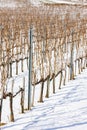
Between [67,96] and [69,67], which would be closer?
[67,96]

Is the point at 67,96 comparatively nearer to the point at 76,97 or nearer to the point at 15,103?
the point at 76,97

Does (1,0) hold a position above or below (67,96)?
above

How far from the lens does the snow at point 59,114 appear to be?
378 cm

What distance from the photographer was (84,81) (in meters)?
5.73

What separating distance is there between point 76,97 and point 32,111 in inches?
29.6

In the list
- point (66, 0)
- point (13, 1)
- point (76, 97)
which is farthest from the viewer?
point (66, 0)

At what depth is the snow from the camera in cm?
378

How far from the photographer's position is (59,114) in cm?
412

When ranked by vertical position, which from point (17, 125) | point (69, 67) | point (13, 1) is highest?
point (13, 1)

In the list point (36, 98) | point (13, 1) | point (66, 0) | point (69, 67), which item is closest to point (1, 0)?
point (13, 1)

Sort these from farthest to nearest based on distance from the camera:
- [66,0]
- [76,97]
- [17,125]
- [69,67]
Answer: [66,0] → [69,67] → [76,97] → [17,125]

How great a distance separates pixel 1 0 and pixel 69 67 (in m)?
14.8

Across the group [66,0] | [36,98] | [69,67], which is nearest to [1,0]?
[66,0]

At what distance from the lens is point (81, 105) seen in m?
4.45
